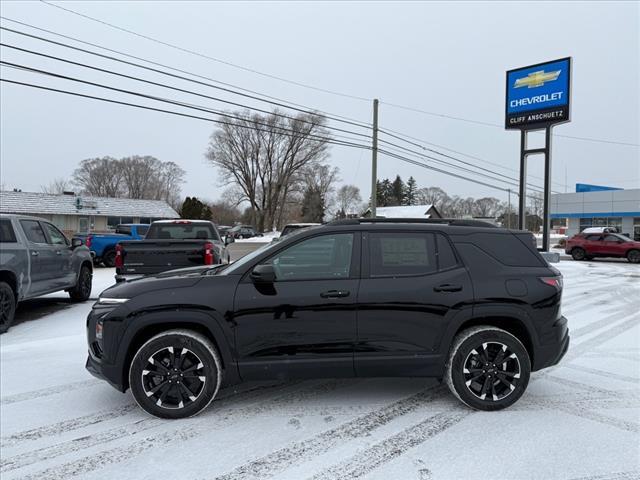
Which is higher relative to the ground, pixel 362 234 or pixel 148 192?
pixel 148 192

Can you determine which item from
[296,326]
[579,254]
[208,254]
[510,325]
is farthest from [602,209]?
[296,326]

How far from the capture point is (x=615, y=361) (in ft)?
18.3

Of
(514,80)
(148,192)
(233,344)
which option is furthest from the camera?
(148,192)

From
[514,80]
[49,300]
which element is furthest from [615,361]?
[514,80]

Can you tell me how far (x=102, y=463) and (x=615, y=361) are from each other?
18.6ft

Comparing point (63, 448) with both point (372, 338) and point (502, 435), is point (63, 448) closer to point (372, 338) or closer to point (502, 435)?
point (372, 338)

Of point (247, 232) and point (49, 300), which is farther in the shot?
point (247, 232)

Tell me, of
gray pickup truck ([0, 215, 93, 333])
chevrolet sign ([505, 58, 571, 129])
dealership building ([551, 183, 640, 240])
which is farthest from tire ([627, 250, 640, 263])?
gray pickup truck ([0, 215, 93, 333])

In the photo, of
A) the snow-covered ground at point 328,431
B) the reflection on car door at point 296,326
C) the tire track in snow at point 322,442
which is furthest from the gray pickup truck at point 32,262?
the tire track in snow at point 322,442

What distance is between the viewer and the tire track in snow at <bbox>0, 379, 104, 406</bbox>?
4340 mm

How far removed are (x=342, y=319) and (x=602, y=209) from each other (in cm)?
4524

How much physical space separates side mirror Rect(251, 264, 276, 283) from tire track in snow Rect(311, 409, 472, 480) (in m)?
1.52

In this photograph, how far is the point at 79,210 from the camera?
46312mm

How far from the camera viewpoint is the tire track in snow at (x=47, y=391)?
4.34m
